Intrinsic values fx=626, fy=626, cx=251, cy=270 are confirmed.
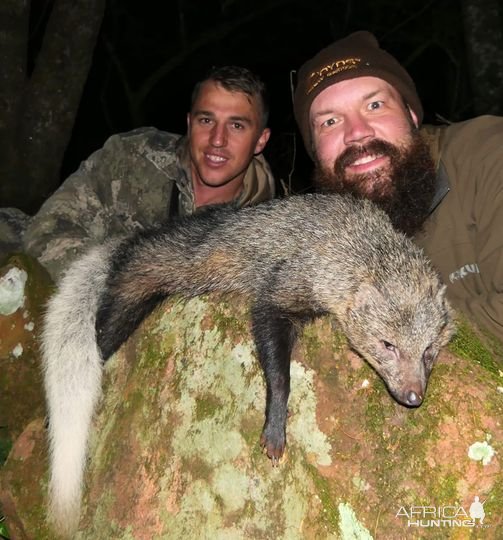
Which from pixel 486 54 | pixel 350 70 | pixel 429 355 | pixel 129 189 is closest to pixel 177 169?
pixel 129 189

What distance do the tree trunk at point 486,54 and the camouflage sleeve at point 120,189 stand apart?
3.37m

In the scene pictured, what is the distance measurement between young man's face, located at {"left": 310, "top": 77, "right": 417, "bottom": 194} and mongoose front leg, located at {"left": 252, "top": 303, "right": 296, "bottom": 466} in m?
1.29

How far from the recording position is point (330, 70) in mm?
4125

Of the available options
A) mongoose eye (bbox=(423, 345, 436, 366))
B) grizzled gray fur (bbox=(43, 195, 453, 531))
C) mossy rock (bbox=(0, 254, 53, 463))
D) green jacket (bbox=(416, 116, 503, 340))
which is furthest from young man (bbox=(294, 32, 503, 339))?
mossy rock (bbox=(0, 254, 53, 463))

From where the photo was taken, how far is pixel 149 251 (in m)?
4.03

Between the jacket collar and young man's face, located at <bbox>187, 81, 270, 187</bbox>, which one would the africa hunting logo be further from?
young man's face, located at <bbox>187, 81, 270, 187</bbox>

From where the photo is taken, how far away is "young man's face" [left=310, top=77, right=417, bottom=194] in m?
4.02

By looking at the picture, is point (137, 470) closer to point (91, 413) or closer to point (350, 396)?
point (91, 413)

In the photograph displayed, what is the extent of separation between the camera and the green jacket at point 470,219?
11.3ft

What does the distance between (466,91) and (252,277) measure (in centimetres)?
1256

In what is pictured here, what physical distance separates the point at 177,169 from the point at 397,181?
2.10 meters

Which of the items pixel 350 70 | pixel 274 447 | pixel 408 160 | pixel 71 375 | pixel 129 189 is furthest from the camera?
pixel 129 189

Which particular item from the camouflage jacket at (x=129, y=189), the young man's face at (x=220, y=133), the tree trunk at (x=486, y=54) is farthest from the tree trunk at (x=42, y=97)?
the tree trunk at (x=486, y=54)

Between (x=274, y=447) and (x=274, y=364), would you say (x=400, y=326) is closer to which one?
(x=274, y=364)
